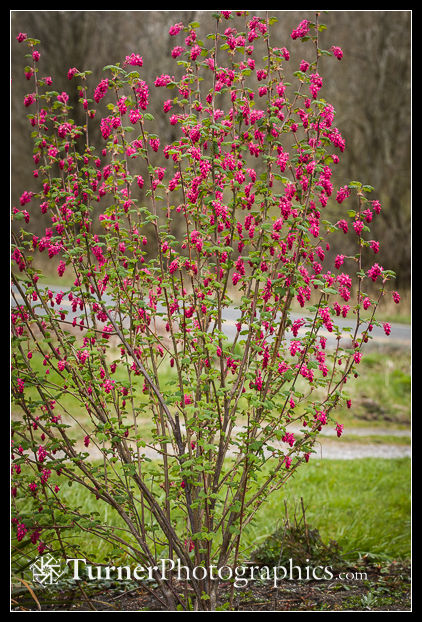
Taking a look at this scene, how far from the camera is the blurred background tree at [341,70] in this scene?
4.01 metres

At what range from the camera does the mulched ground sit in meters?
3.32

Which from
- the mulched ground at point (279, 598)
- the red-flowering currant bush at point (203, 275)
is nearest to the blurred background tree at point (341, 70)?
the red-flowering currant bush at point (203, 275)

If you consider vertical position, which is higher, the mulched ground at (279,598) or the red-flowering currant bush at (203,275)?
the red-flowering currant bush at (203,275)

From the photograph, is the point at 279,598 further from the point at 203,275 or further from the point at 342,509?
the point at 203,275

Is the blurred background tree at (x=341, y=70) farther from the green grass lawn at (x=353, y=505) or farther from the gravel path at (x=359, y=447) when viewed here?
the green grass lawn at (x=353, y=505)

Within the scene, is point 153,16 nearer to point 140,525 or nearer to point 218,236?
point 218,236

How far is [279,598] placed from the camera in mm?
3461

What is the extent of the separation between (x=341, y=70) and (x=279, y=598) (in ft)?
Result: 16.9

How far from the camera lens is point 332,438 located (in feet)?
18.6

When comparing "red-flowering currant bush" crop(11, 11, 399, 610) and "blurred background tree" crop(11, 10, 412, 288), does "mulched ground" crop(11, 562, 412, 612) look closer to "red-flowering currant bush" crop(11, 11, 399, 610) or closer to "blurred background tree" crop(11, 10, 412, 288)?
"red-flowering currant bush" crop(11, 11, 399, 610)

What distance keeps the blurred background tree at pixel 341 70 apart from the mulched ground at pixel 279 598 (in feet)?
8.19

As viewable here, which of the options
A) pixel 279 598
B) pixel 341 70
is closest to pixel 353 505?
pixel 279 598

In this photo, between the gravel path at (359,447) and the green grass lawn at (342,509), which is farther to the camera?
the gravel path at (359,447)
